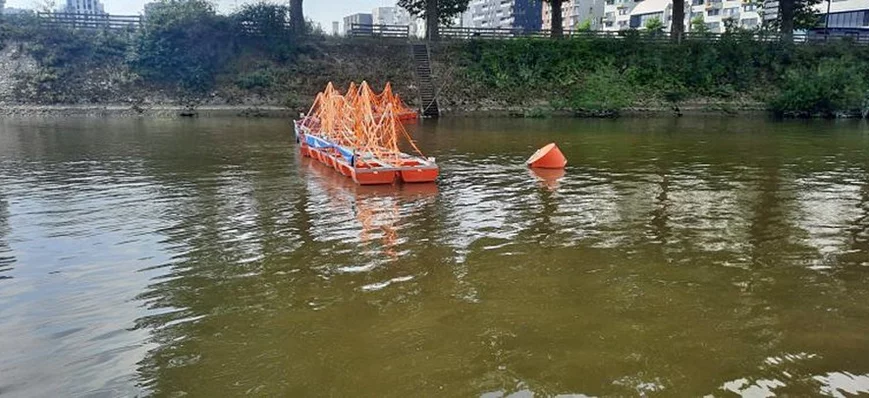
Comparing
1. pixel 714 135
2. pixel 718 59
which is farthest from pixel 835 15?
pixel 714 135

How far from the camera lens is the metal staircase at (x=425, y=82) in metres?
38.1

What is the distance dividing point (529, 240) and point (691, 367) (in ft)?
14.5

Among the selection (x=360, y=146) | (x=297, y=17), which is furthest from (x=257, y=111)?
(x=360, y=146)

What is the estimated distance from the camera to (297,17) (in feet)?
145

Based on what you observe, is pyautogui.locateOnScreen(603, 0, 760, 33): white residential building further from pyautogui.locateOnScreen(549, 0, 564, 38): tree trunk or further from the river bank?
the river bank

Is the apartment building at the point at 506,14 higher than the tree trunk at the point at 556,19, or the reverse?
the apartment building at the point at 506,14

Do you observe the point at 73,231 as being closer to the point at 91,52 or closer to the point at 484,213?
the point at 484,213

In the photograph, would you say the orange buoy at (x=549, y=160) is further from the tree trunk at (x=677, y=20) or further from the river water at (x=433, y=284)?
the tree trunk at (x=677, y=20)

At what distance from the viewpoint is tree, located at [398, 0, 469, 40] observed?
145 feet

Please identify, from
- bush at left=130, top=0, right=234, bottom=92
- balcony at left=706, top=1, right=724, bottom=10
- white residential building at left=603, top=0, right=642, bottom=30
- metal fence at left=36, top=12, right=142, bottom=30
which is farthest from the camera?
white residential building at left=603, top=0, right=642, bottom=30

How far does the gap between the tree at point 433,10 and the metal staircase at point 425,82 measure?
1312 mm

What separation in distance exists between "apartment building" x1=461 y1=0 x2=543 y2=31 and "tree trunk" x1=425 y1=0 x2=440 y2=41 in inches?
2715

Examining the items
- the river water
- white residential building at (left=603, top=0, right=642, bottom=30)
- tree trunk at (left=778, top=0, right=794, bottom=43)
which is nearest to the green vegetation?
tree trunk at (left=778, top=0, right=794, bottom=43)

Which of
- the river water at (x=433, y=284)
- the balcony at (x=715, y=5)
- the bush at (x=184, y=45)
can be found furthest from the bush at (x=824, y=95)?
the balcony at (x=715, y=5)
